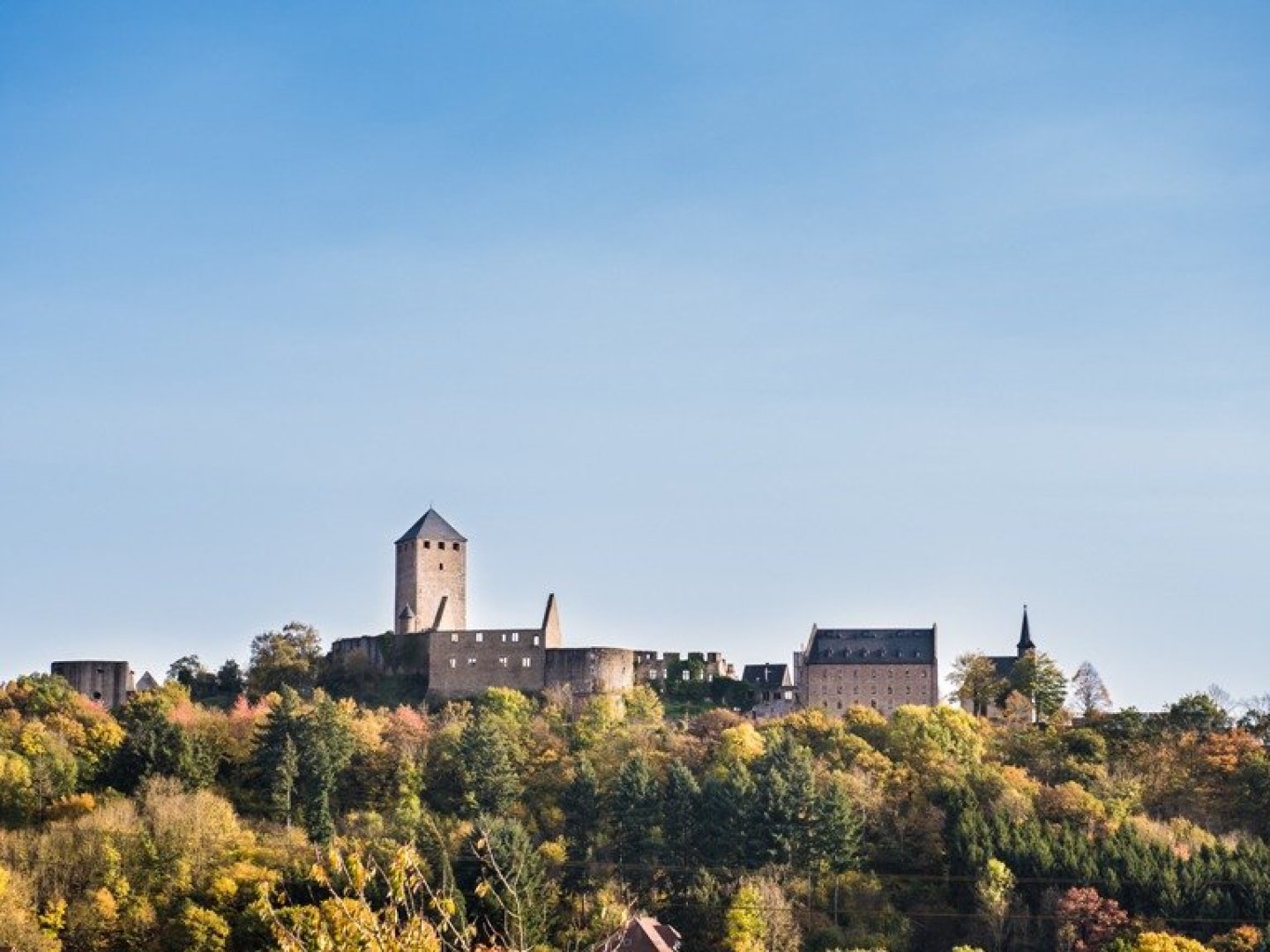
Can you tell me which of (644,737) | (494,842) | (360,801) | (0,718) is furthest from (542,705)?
(494,842)

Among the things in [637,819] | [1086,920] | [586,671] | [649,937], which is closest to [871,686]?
[586,671]

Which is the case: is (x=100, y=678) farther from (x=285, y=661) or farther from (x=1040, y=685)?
(x=1040, y=685)

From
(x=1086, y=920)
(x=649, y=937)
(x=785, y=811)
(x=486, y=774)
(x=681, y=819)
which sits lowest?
(x=649, y=937)

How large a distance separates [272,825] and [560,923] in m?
12.4

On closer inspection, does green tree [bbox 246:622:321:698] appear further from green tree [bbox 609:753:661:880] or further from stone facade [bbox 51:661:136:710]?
green tree [bbox 609:753:661:880]

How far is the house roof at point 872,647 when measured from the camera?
349 feet

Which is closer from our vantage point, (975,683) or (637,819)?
(637,819)

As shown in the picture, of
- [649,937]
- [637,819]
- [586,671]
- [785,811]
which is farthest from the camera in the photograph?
[586,671]

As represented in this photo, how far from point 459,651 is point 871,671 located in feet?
62.4

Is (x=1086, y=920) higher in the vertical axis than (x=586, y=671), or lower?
lower

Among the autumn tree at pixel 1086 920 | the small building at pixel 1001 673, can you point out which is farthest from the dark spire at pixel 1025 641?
the autumn tree at pixel 1086 920

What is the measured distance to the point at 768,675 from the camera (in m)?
108

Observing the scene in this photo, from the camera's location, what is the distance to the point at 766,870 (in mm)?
75375

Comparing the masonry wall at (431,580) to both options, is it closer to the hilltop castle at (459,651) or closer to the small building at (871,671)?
the hilltop castle at (459,651)
